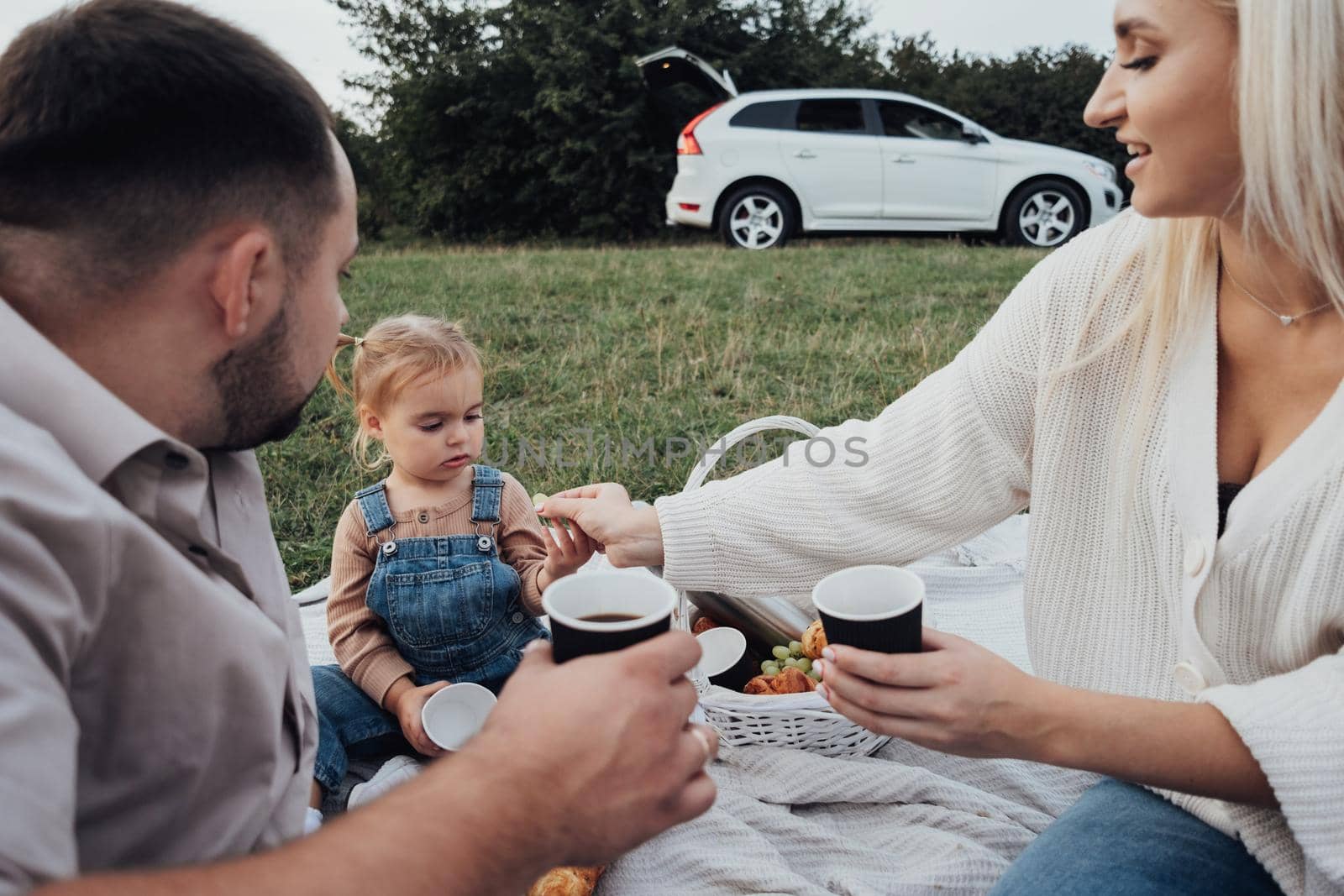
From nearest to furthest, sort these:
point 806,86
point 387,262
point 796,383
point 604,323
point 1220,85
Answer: point 1220,85
point 796,383
point 604,323
point 387,262
point 806,86

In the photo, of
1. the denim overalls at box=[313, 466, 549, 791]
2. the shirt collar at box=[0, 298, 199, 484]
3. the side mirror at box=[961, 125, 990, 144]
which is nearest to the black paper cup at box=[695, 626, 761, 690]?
the denim overalls at box=[313, 466, 549, 791]

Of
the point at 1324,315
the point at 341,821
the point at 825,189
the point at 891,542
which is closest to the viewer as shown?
the point at 341,821

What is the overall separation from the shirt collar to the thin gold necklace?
185 centimetres

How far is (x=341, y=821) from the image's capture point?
111cm

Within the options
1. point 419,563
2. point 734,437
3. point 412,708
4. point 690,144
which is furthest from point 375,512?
point 690,144

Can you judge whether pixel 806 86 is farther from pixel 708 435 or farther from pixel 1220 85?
→ pixel 1220 85

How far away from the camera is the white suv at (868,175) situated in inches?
466

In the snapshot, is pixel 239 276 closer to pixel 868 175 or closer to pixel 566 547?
pixel 566 547

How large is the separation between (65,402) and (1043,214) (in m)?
12.2

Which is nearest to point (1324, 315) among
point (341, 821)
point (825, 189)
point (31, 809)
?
point (341, 821)

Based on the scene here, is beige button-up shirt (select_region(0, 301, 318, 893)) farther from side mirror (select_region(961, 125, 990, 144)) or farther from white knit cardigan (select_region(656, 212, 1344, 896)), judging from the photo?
side mirror (select_region(961, 125, 990, 144))

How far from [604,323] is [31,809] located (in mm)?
5959

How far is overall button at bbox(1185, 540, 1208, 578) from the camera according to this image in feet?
5.87

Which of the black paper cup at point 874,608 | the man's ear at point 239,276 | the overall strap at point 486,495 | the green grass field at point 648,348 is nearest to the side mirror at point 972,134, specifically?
the green grass field at point 648,348
